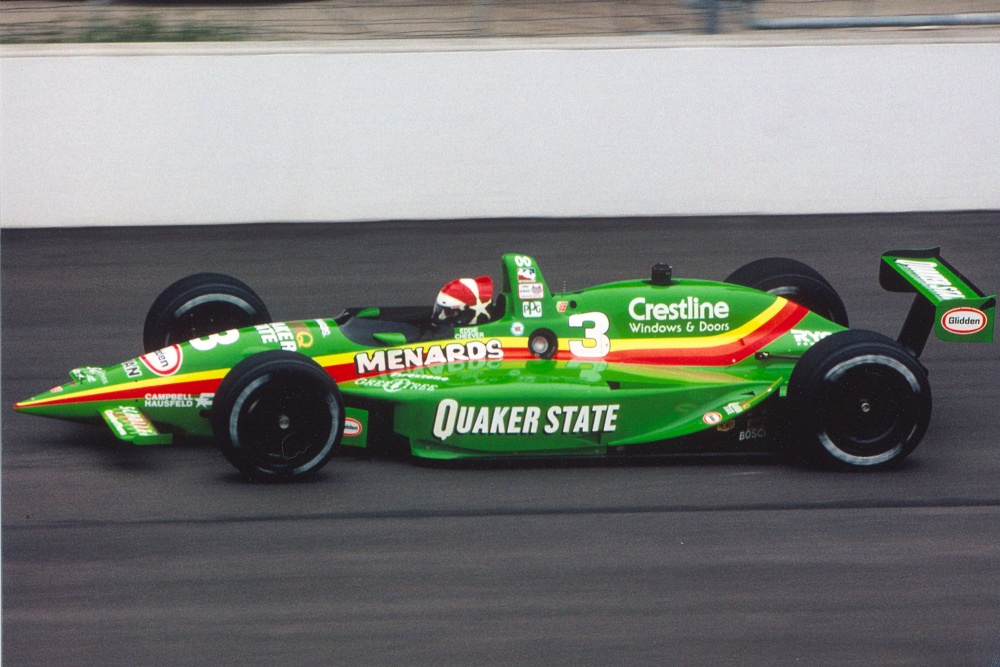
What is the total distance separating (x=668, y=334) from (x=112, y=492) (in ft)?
9.68

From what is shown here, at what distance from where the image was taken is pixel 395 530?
5.83 m

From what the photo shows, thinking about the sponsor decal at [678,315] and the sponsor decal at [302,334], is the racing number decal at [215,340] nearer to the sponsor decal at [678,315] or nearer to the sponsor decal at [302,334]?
the sponsor decal at [302,334]

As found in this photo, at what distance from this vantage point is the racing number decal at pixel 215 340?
677 cm

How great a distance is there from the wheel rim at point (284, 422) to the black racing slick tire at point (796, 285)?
2871 millimetres

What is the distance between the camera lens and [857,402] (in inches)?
255

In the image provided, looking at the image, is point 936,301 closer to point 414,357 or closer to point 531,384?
point 531,384

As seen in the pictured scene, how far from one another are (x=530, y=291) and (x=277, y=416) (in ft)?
5.14

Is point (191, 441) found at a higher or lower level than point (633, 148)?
lower

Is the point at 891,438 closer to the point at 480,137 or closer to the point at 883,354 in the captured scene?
the point at 883,354

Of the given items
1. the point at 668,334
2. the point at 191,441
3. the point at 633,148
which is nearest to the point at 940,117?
→ the point at 633,148

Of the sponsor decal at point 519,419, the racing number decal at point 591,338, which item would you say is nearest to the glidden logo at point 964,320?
the racing number decal at point 591,338

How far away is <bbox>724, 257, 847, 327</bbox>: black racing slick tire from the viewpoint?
791 centimetres

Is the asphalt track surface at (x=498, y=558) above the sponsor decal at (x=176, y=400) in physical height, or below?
below

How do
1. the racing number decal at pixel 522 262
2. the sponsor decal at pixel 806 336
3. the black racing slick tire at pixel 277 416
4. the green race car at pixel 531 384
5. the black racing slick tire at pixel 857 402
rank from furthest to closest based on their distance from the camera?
the sponsor decal at pixel 806 336, the racing number decal at pixel 522 262, the black racing slick tire at pixel 857 402, the green race car at pixel 531 384, the black racing slick tire at pixel 277 416
